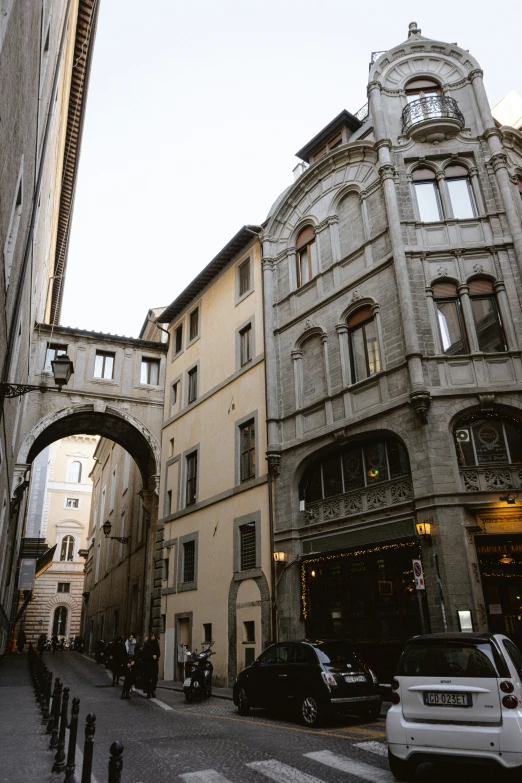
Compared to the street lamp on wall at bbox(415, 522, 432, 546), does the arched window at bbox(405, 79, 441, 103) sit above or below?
above

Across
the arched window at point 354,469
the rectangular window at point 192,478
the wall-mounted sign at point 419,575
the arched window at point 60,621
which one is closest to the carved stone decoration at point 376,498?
the arched window at point 354,469

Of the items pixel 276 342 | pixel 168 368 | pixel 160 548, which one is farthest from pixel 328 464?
pixel 168 368

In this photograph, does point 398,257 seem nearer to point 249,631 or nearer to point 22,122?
point 22,122

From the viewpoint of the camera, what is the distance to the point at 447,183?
16859 millimetres

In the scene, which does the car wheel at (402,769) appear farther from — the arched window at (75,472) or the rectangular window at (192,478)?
the arched window at (75,472)

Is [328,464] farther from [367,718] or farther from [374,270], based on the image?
[367,718]

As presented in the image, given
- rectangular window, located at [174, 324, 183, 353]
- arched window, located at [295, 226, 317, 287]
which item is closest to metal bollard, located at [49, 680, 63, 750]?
arched window, located at [295, 226, 317, 287]

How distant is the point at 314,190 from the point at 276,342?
18.1 feet

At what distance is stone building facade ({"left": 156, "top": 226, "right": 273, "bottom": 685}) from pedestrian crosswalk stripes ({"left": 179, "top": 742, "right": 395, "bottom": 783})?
31.7 ft

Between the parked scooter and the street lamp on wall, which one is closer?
the street lamp on wall

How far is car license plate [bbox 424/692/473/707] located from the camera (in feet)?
19.5

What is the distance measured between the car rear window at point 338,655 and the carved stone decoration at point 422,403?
548cm

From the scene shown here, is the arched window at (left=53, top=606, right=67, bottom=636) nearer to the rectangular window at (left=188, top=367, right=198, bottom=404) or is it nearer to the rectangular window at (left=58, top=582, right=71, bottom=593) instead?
the rectangular window at (left=58, top=582, right=71, bottom=593)

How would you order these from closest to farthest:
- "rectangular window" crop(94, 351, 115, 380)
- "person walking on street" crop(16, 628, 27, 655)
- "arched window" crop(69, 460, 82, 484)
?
"rectangular window" crop(94, 351, 115, 380)
"person walking on street" crop(16, 628, 27, 655)
"arched window" crop(69, 460, 82, 484)
